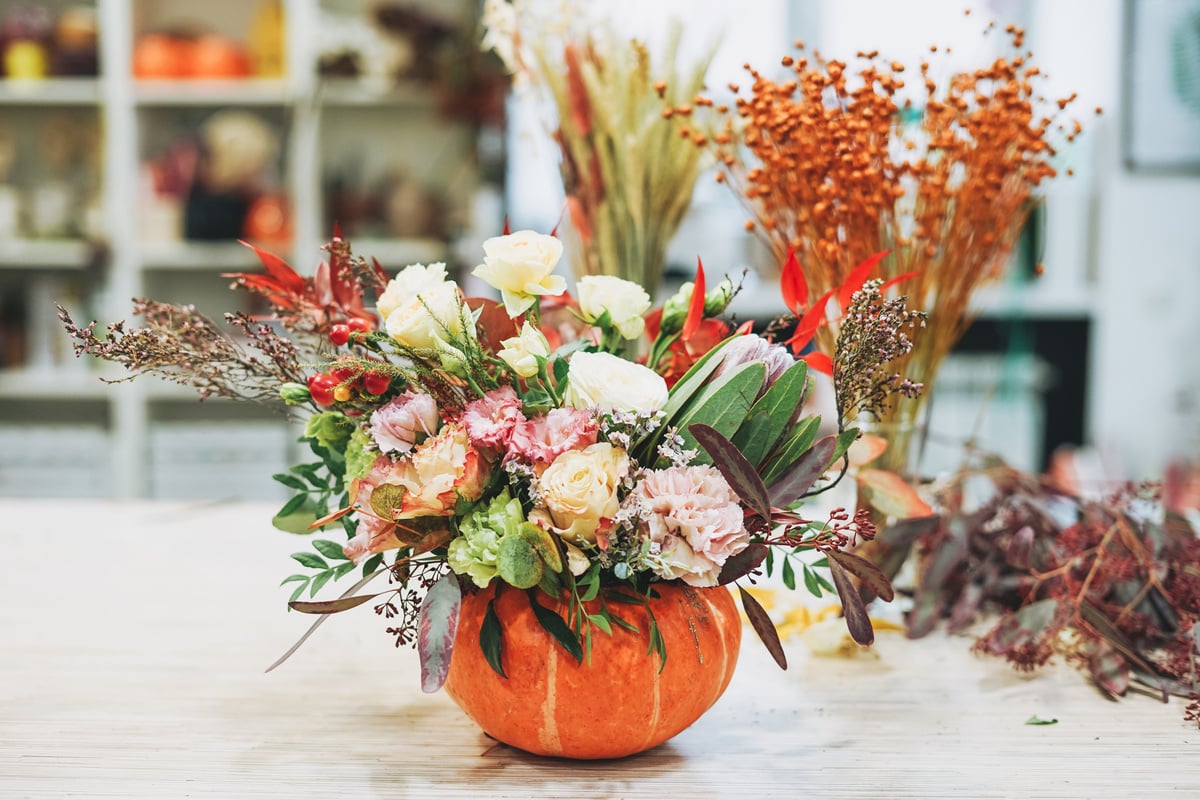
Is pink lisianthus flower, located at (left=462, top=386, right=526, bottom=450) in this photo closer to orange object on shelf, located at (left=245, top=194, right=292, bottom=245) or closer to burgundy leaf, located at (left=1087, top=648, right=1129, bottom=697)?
burgundy leaf, located at (left=1087, top=648, right=1129, bottom=697)

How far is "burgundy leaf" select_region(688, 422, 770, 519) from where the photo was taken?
596 mm

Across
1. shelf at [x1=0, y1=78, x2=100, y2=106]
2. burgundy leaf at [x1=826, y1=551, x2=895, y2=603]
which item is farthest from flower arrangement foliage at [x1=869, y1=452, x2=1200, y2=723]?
shelf at [x1=0, y1=78, x2=100, y2=106]

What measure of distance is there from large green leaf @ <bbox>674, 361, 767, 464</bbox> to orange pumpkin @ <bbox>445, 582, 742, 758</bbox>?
0.37 feet

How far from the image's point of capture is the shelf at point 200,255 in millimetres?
2693

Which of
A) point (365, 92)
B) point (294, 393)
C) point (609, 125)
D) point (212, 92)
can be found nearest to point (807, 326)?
point (294, 393)

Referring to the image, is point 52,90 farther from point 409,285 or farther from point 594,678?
point 594,678

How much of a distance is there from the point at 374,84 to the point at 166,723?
2.22 m

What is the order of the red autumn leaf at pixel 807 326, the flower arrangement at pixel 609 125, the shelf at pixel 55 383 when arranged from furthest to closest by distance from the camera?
the shelf at pixel 55 383 → the flower arrangement at pixel 609 125 → the red autumn leaf at pixel 807 326

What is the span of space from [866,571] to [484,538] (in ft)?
0.78

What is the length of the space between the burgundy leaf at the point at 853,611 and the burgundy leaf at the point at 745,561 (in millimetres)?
51

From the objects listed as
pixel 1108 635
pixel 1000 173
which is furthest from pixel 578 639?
pixel 1000 173

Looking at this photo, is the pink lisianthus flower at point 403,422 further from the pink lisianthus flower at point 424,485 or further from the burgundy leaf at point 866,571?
A: the burgundy leaf at point 866,571

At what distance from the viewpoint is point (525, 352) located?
0.62m

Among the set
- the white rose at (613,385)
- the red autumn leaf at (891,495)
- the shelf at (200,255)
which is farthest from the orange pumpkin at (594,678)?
the shelf at (200,255)
